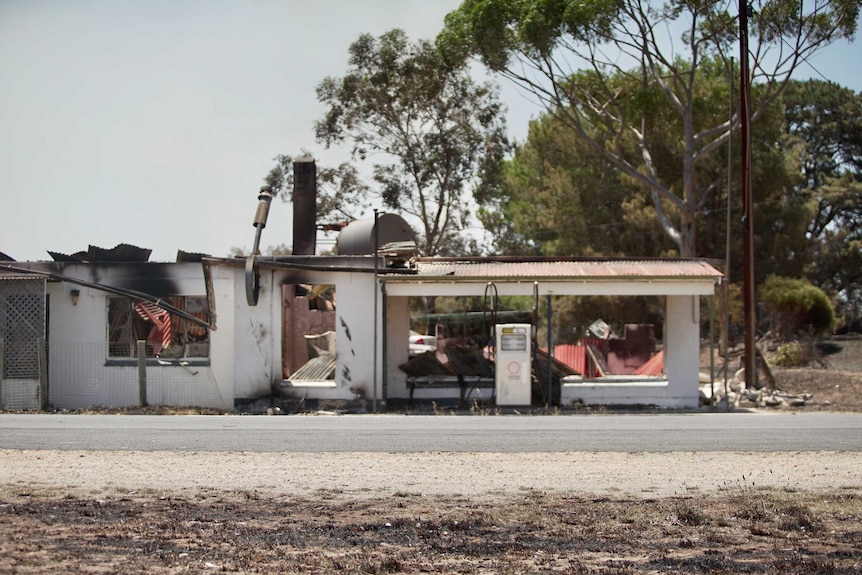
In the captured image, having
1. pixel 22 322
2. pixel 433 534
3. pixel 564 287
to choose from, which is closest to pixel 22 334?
pixel 22 322

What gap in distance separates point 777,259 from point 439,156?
14046 millimetres

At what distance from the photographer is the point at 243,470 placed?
459 inches

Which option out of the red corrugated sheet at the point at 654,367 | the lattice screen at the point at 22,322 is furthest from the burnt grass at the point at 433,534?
the red corrugated sheet at the point at 654,367

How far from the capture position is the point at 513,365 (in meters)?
21.7

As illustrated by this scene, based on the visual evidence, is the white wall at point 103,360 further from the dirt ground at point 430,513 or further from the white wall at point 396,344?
the dirt ground at point 430,513

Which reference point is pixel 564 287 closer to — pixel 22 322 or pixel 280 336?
pixel 280 336

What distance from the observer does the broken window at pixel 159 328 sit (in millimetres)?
22891

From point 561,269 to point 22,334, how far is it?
426 inches

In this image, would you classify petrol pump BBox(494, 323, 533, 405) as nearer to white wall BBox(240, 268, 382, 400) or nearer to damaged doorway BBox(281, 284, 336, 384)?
white wall BBox(240, 268, 382, 400)

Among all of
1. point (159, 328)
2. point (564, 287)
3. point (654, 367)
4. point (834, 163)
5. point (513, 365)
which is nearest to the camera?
point (513, 365)

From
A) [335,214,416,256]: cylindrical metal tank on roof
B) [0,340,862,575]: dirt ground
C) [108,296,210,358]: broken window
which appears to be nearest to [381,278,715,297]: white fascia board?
[335,214,416,256]: cylindrical metal tank on roof

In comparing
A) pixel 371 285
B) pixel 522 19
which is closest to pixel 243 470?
pixel 371 285

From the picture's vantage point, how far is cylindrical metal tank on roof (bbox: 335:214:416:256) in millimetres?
25438

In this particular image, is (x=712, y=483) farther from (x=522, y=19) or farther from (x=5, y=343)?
(x=522, y=19)
